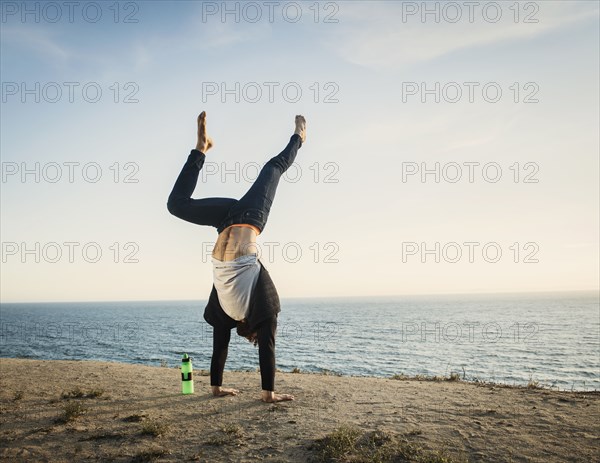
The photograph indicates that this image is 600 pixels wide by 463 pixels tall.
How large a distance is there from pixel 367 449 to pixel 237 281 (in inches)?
108

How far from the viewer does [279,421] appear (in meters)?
5.35

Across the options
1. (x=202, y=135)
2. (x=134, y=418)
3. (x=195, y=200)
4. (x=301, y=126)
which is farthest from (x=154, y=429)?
(x=301, y=126)

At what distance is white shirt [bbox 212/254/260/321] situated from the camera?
19.1 ft

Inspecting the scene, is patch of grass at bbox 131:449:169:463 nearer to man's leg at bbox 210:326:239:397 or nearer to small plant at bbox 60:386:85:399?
man's leg at bbox 210:326:239:397

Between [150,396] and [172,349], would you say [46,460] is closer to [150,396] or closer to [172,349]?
[150,396]

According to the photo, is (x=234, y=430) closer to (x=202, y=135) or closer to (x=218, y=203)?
(x=218, y=203)

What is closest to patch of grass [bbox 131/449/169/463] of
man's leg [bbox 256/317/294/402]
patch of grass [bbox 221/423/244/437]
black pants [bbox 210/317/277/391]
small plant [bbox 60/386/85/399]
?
patch of grass [bbox 221/423/244/437]

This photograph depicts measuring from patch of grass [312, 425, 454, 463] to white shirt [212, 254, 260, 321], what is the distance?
7.03 feet

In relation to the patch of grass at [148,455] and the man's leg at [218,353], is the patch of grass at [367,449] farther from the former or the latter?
the man's leg at [218,353]

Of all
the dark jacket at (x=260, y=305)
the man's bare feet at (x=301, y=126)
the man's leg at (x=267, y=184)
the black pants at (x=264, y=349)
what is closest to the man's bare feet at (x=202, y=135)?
the man's leg at (x=267, y=184)

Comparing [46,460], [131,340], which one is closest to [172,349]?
[131,340]

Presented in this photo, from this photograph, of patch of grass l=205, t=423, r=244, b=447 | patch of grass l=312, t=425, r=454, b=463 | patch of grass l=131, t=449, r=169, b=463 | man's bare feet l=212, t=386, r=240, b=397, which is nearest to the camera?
patch of grass l=312, t=425, r=454, b=463

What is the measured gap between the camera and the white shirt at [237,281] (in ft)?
19.1

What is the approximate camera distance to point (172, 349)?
48438 mm
